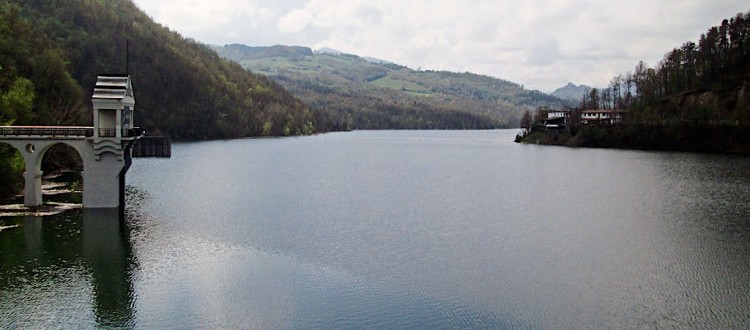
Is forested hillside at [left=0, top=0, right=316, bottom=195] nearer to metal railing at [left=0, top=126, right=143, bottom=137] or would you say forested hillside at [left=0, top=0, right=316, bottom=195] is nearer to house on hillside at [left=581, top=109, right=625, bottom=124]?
metal railing at [left=0, top=126, right=143, bottom=137]

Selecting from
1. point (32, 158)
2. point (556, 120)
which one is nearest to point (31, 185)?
point (32, 158)

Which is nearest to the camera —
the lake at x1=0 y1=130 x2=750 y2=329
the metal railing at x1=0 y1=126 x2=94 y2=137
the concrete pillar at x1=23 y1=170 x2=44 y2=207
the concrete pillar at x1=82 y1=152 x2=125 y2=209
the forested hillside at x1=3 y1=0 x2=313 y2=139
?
the lake at x1=0 y1=130 x2=750 y2=329

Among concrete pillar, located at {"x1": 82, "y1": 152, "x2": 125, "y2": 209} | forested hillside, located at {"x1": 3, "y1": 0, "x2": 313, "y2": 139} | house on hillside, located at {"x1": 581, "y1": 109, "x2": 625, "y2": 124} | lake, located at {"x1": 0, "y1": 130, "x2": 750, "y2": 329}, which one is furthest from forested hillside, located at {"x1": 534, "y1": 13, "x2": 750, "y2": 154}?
concrete pillar, located at {"x1": 82, "y1": 152, "x2": 125, "y2": 209}

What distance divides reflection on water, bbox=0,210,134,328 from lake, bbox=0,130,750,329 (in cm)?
13

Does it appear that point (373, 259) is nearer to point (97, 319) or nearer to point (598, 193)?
point (97, 319)

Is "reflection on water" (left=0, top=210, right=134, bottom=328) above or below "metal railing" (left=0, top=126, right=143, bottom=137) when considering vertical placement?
below

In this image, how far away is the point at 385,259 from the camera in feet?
128

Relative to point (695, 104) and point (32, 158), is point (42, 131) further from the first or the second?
point (695, 104)

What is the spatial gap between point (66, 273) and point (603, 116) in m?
159

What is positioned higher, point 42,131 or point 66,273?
point 42,131

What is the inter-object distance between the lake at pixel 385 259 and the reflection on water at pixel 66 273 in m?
0.13

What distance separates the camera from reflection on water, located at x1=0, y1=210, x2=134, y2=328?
28.4 meters

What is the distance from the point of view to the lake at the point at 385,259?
29422 mm

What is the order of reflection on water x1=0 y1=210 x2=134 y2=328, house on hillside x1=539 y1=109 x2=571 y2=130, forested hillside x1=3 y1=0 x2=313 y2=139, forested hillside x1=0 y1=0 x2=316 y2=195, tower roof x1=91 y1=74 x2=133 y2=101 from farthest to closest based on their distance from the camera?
house on hillside x1=539 y1=109 x2=571 y2=130, forested hillside x1=3 y1=0 x2=313 y2=139, forested hillside x1=0 y1=0 x2=316 y2=195, tower roof x1=91 y1=74 x2=133 y2=101, reflection on water x1=0 y1=210 x2=134 y2=328
